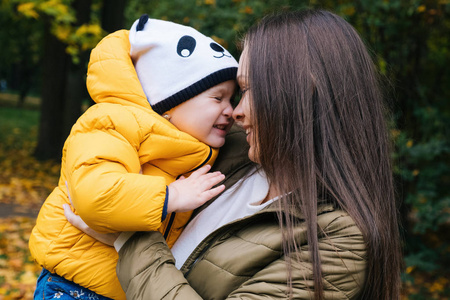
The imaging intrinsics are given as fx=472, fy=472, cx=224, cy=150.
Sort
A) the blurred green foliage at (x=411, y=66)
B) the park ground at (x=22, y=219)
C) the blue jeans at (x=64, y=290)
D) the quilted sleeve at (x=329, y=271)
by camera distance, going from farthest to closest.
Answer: the park ground at (x=22, y=219)
the blurred green foliage at (x=411, y=66)
the blue jeans at (x=64, y=290)
the quilted sleeve at (x=329, y=271)

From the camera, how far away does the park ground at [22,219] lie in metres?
5.20

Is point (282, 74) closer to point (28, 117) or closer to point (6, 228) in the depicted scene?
point (6, 228)

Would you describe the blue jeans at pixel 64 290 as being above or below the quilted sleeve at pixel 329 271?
below

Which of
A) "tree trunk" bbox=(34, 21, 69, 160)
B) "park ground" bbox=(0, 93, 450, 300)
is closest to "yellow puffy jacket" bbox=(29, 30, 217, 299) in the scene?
"park ground" bbox=(0, 93, 450, 300)

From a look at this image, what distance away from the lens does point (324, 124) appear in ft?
5.65

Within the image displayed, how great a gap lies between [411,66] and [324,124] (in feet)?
16.4

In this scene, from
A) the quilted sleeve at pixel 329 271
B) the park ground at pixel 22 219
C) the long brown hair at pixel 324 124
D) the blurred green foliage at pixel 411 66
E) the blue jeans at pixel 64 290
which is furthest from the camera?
the park ground at pixel 22 219

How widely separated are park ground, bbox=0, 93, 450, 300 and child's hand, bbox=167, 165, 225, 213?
4.36 ft

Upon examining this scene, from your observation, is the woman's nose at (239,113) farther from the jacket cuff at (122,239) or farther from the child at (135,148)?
the jacket cuff at (122,239)

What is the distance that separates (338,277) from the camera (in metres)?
1.57

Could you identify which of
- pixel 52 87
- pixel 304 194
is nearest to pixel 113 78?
pixel 304 194

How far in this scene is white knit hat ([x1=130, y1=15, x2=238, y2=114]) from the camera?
207 cm

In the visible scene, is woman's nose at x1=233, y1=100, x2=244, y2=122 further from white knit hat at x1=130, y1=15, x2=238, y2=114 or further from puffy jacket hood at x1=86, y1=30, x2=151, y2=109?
puffy jacket hood at x1=86, y1=30, x2=151, y2=109

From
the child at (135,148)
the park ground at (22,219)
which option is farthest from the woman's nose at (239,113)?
the park ground at (22,219)
